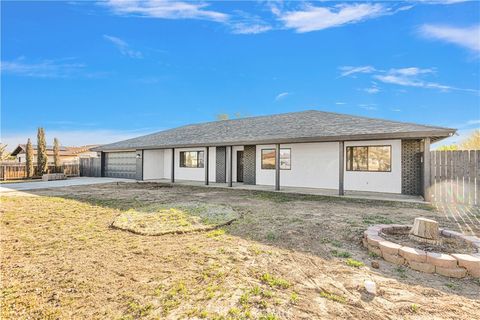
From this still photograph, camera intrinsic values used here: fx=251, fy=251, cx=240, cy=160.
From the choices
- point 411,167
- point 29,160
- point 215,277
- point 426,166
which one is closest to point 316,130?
point 411,167

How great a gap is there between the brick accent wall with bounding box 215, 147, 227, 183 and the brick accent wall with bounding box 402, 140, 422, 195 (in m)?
9.60

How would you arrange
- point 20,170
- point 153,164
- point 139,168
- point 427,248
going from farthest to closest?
point 20,170 → point 153,164 → point 139,168 → point 427,248

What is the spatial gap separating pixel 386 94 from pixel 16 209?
2797 cm

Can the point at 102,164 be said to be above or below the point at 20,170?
above

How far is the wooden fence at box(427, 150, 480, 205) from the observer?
28.4ft

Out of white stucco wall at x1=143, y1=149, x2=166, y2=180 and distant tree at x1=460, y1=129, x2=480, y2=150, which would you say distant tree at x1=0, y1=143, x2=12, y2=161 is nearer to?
white stucco wall at x1=143, y1=149, x2=166, y2=180

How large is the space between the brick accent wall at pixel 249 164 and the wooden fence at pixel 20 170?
17.6m

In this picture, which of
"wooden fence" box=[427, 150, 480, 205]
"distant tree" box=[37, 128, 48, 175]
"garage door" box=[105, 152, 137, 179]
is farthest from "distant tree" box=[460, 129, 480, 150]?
"distant tree" box=[37, 128, 48, 175]

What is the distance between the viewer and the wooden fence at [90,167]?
22.6 meters

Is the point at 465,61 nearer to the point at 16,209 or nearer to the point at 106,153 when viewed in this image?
the point at 16,209

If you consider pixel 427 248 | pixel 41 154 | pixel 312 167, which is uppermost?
pixel 41 154

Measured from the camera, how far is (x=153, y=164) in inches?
771

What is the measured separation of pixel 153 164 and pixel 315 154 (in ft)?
41.1

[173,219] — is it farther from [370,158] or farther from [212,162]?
[212,162]
